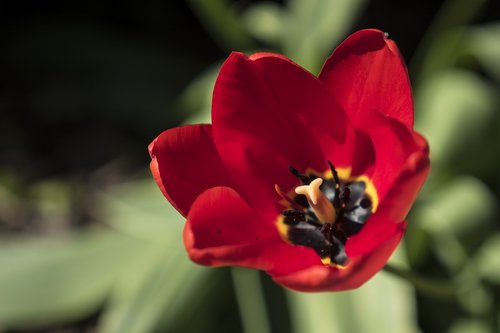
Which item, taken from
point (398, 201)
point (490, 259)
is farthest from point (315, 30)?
point (398, 201)

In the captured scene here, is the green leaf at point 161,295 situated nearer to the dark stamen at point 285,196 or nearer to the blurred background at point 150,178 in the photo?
the blurred background at point 150,178

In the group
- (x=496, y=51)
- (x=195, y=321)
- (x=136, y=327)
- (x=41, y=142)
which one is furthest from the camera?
(x=41, y=142)

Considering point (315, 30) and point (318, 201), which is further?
point (315, 30)

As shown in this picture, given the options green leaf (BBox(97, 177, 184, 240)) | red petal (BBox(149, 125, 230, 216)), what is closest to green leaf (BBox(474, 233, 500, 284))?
green leaf (BBox(97, 177, 184, 240))

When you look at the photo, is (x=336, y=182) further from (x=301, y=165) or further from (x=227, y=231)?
(x=227, y=231)

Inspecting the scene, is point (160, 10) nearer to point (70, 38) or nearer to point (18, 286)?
point (70, 38)

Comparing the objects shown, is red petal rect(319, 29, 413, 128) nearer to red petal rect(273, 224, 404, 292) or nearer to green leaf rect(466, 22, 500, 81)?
red petal rect(273, 224, 404, 292)

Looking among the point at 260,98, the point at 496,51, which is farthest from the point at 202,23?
the point at 260,98
